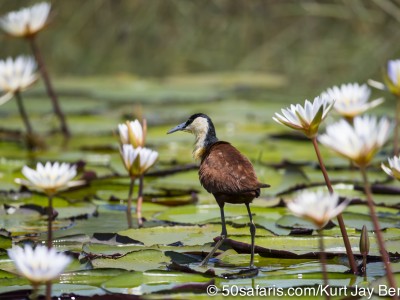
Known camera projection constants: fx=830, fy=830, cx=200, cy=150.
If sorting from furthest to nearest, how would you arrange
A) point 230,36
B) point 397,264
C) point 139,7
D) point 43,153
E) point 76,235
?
point 139,7, point 230,36, point 43,153, point 76,235, point 397,264

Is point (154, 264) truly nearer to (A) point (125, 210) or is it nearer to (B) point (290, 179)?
(A) point (125, 210)

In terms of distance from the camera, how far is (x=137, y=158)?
9.50 feet

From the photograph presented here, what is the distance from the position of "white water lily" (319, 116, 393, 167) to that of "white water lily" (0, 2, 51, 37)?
276cm

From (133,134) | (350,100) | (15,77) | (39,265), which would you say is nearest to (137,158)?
(133,134)

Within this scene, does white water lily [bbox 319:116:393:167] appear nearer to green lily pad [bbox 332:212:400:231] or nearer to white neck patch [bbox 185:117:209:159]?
white neck patch [bbox 185:117:209:159]

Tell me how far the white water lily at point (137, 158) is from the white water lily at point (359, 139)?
1.22 metres

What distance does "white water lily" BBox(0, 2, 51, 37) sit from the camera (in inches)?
167

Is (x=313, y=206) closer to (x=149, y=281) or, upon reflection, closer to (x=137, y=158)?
(x=149, y=281)

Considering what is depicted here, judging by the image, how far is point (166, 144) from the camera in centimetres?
462

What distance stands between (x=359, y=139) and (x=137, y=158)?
4.16 feet

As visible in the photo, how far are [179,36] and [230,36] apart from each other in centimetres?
A: 57

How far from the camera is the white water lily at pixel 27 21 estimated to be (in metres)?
4.25

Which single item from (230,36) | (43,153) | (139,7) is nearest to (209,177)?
(43,153)

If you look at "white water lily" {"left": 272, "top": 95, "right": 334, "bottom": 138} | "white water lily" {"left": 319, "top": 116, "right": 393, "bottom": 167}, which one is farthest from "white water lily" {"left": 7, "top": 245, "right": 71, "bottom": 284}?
"white water lily" {"left": 272, "top": 95, "right": 334, "bottom": 138}
